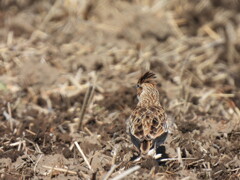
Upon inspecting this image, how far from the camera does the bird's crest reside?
7.84 metres

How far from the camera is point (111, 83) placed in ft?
33.3

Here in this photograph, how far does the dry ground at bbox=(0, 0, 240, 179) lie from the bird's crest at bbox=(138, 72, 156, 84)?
32.1 inches

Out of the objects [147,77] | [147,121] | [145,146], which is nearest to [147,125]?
[147,121]

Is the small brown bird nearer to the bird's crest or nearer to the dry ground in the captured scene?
the bird's crest

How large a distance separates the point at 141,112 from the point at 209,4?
24.1 ft

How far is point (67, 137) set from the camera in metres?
8.05

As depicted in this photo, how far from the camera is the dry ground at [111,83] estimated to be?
7352 millimetres

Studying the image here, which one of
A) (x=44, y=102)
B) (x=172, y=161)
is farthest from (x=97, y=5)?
(x=172, y=161)

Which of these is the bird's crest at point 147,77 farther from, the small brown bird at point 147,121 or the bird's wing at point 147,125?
the bird's wing at point 147,125

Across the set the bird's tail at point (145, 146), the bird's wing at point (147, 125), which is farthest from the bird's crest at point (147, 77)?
the bird's tail at point (145, 146)

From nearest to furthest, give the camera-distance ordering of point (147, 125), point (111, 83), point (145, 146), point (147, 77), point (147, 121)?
1. point (145, 146)
2. point (147, 125)
3. point (147, 121)
4. point (147, 77)
5. point (111, 83)

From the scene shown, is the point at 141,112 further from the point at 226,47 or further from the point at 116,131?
the point at 226,47

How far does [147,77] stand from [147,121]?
3.39ft

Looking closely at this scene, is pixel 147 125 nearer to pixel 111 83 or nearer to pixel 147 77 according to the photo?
pixel 147 77
